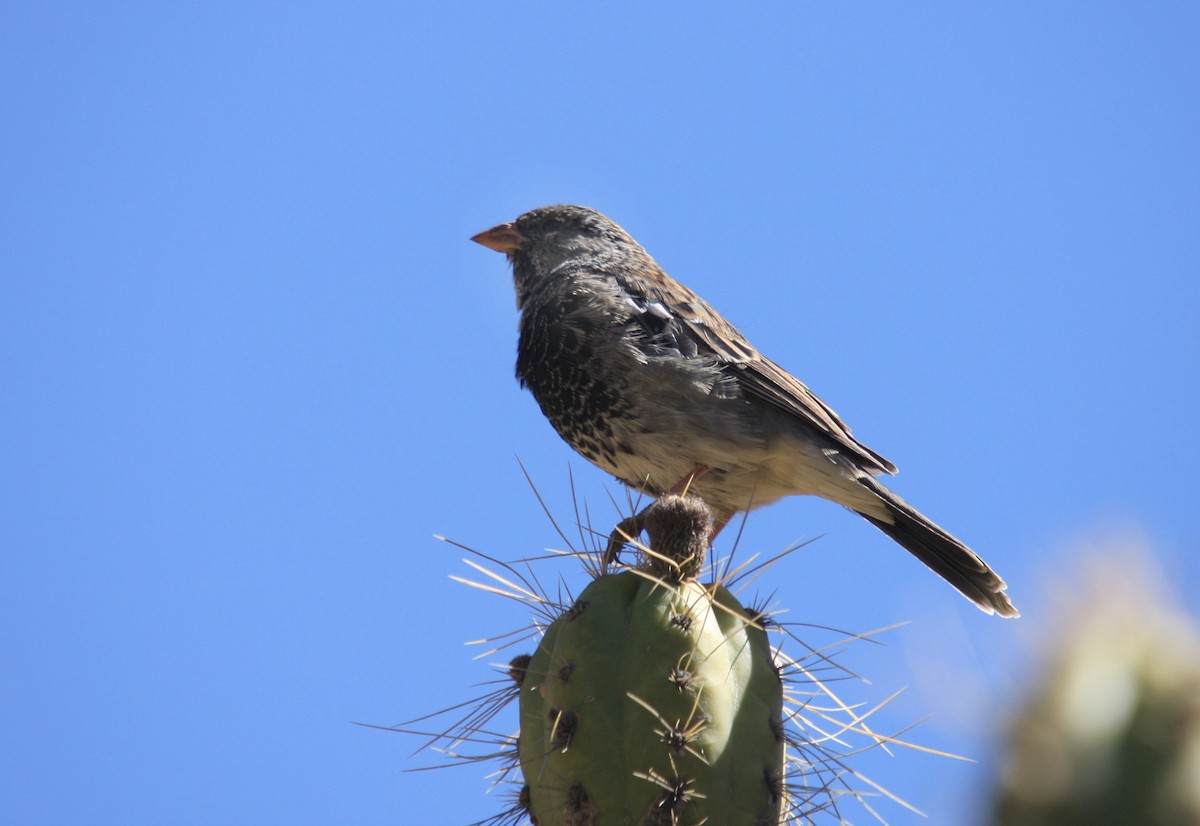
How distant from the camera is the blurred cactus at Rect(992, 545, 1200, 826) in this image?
5.79ft

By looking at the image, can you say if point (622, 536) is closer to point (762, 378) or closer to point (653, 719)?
point (653, 719)

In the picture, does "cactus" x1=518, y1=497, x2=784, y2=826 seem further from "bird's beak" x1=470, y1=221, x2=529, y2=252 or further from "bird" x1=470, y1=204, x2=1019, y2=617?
"bird's beak" x1=470, y1=221, x2=529, y2=252

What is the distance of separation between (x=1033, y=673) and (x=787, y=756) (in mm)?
1193

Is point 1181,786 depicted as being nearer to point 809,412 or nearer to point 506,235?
point 809,412

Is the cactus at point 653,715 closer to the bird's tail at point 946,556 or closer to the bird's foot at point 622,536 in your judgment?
the bird's foot at point 622,536

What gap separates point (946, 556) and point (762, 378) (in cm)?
116

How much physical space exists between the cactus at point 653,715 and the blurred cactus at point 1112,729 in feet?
3.23

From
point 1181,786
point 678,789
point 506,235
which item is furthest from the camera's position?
point 506,235

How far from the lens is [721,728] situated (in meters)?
2.78

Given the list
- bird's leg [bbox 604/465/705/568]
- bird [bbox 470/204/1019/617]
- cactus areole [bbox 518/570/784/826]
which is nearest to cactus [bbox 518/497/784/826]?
cactus areole [bbox 518/570/784/826]

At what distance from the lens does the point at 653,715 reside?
2.75m

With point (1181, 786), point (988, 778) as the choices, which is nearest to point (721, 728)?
point (988, 778)

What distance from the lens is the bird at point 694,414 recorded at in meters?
5.75

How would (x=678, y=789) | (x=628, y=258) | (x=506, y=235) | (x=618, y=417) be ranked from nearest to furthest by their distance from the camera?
(x=678, y=789) < (x=618, y=417) < (x=628, y=258) < (x=506, y=235)
